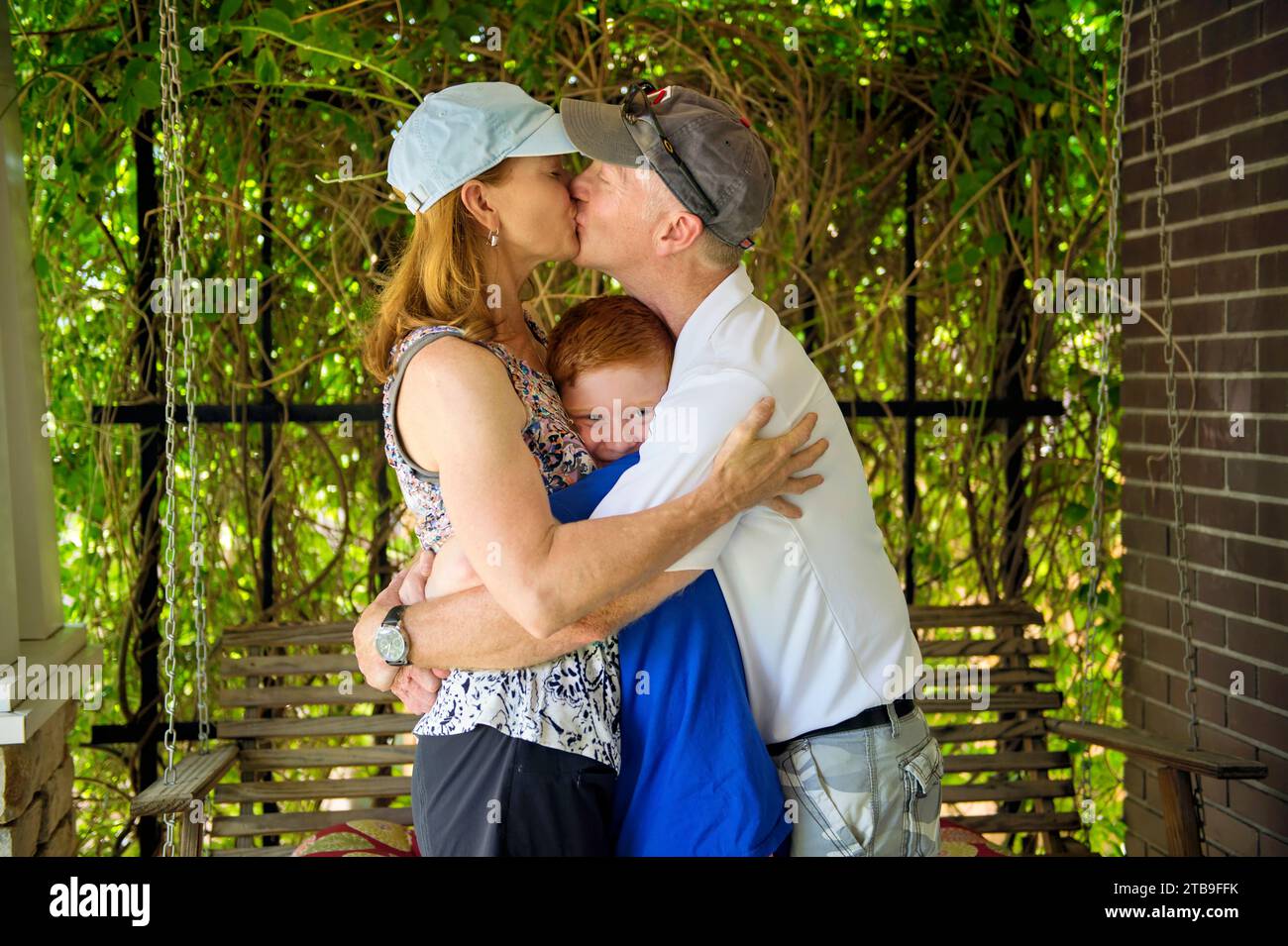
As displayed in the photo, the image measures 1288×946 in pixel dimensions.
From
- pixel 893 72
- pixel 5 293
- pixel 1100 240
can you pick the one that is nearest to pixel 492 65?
pixel 893 72

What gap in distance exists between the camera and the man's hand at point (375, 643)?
1.89m

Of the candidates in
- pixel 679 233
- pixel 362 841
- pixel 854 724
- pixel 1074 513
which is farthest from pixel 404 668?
pixel 1074 513

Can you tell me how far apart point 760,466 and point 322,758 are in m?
2.07

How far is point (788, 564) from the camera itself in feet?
5.95

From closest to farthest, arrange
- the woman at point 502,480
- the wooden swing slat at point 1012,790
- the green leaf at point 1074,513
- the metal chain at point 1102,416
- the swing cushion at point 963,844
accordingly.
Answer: the woman at point 502,480 < the metal chain at point 1102,416 < the swing cushion at point 963,844 < the wooden swing slat at point 1012,790 < the green leaf at point 1074,513

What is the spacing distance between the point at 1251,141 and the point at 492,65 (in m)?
2.02

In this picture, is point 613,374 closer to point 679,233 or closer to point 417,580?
point 679,233

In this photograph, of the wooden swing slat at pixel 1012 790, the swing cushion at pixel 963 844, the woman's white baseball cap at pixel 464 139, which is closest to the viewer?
the woman's white baseball cap at pixel 464 139

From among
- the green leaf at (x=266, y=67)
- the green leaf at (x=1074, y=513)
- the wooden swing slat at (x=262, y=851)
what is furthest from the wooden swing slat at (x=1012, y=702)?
the green leaf at (x=266, y=67)

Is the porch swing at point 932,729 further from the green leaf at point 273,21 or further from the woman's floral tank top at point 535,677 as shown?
the woman's floral tank top at point 535,677

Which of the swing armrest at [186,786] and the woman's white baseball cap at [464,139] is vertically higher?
the woman's white baseball cap at [464,139]

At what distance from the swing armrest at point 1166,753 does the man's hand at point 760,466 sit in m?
1.41

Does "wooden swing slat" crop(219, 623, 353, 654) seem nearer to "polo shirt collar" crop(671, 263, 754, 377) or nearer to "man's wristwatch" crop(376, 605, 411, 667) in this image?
"man's wristwatch" crop(376, 605, 411, 667)
